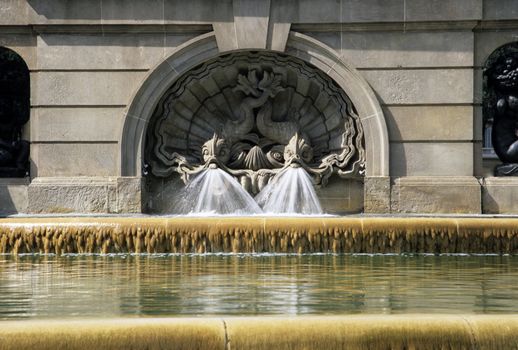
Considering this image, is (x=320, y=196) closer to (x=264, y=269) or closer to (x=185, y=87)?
(x=185, y=87)

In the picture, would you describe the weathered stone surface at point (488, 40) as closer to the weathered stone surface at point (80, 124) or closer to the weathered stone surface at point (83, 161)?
the weathered stone surface at point (80, 124)

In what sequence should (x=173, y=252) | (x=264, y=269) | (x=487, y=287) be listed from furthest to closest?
(x=173, y=252), (x=264, y=269), (x=487, y=287)

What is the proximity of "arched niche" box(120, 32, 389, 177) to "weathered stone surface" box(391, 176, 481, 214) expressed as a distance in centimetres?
42

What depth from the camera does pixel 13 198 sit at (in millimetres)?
17156

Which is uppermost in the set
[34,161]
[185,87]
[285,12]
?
[285,12]

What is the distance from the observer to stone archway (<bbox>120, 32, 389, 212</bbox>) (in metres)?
16.8

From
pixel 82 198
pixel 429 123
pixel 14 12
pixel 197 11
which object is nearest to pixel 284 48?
pixel 197 11

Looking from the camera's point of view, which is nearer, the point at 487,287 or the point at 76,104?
the point at 487,287

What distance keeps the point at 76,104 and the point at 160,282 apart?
7.60 metres

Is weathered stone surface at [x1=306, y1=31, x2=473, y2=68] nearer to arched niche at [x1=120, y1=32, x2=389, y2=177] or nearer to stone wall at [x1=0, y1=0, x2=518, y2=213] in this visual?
stone wall at [x1=0, y1=0, x2=518, y2=213]

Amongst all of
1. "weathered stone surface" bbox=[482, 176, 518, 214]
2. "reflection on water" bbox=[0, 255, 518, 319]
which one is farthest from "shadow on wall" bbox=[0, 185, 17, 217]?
"weathered stone surface" bbox=[482, 176, 518, 214]

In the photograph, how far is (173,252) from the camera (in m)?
13.3

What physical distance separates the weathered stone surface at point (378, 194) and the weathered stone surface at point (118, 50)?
12.6ft

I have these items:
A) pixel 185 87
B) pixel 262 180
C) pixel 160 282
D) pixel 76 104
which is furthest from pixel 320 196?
pixel 160 282
